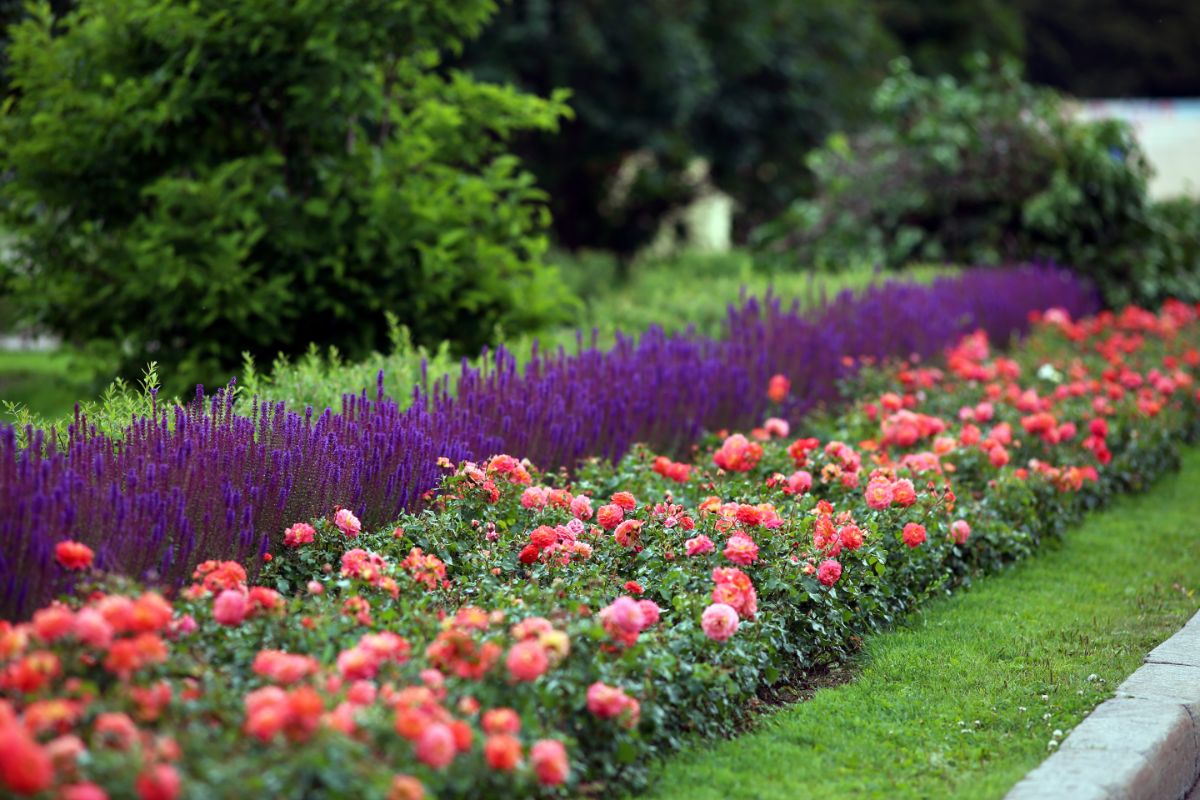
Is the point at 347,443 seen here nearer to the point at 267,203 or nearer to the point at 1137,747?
the point at 1137,747

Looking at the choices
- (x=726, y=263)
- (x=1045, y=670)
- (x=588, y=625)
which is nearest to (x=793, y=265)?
(x=726, y=263)

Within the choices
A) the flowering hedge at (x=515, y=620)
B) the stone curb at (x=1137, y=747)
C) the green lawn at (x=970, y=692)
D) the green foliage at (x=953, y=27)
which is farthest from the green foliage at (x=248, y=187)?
the green foliage at (x=953, y=27)

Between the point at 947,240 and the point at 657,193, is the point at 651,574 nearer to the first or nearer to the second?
the point at 947,240

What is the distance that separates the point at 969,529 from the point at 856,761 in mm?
1814

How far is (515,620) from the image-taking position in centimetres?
344

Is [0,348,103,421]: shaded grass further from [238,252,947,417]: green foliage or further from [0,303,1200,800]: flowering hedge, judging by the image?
[0,303,1200,800]: flowering hedge

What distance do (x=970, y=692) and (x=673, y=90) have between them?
1235 centimetres

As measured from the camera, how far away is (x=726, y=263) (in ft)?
44.7

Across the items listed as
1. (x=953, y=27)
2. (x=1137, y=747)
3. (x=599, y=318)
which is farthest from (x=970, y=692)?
(x=953, y=27)

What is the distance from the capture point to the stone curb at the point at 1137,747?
3301 mm

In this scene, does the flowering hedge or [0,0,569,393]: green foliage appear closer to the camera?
the flowering hedge

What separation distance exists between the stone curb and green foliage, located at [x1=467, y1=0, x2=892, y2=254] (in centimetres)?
1163

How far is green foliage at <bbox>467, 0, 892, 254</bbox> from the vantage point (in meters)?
15.4

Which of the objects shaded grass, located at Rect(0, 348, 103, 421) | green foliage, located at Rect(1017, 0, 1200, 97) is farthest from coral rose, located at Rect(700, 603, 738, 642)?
green foliage, located at Rect(1017, 0, 1200, 97)
